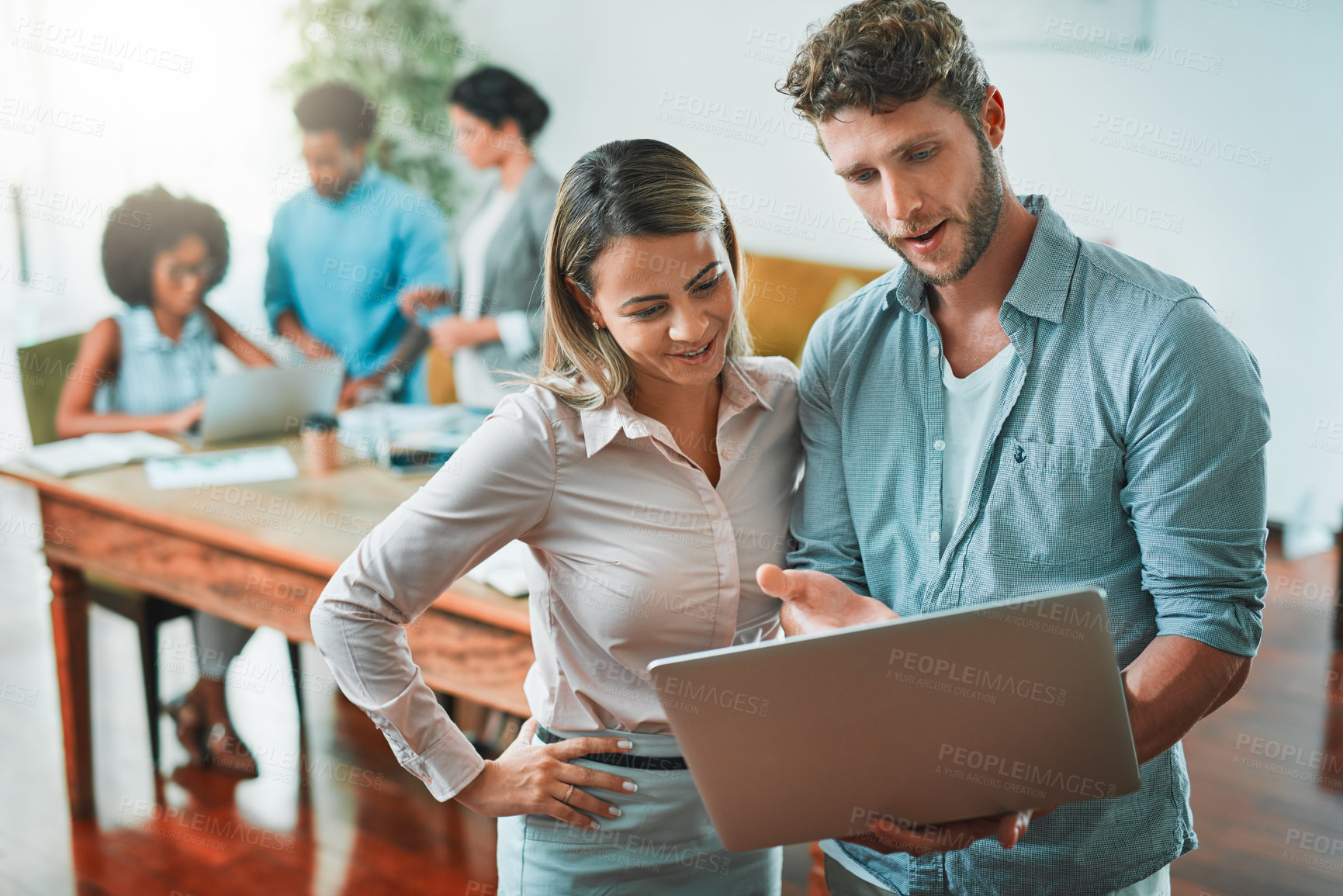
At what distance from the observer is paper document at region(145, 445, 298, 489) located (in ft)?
8.45

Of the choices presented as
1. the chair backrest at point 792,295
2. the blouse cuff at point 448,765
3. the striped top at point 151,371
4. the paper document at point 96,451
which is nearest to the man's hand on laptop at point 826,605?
the blouse cuff at point 448,765

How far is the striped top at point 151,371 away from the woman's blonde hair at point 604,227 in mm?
2143

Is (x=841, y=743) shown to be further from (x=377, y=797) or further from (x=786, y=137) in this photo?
(x=786, y=137)

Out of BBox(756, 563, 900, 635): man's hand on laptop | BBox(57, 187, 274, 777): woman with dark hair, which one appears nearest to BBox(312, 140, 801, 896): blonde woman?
BBox(756, 563, 900, 635): man's hand on laptop

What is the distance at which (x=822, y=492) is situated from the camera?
135 cm

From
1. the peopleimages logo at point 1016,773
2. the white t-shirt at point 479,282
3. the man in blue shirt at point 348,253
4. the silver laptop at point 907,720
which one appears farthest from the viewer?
the man in blue shirt at point 348,253

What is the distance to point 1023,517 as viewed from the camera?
1163 mm

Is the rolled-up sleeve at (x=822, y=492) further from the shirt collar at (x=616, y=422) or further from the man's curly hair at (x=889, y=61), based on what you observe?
the man's curly hair at (x=889, y=61)

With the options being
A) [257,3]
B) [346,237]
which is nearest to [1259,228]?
[346,237]

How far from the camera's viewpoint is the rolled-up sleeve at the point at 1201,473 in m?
1.07

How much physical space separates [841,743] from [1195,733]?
8.18ft

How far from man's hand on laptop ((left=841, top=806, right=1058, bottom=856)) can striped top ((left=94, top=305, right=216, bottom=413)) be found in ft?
8.62

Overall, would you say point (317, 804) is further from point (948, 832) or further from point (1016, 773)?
point (1016, 773)

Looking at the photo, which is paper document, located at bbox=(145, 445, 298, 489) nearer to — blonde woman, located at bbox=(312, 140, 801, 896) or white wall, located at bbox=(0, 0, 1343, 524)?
blonde woman, located at bbox=(312, 140, 801, 896)
